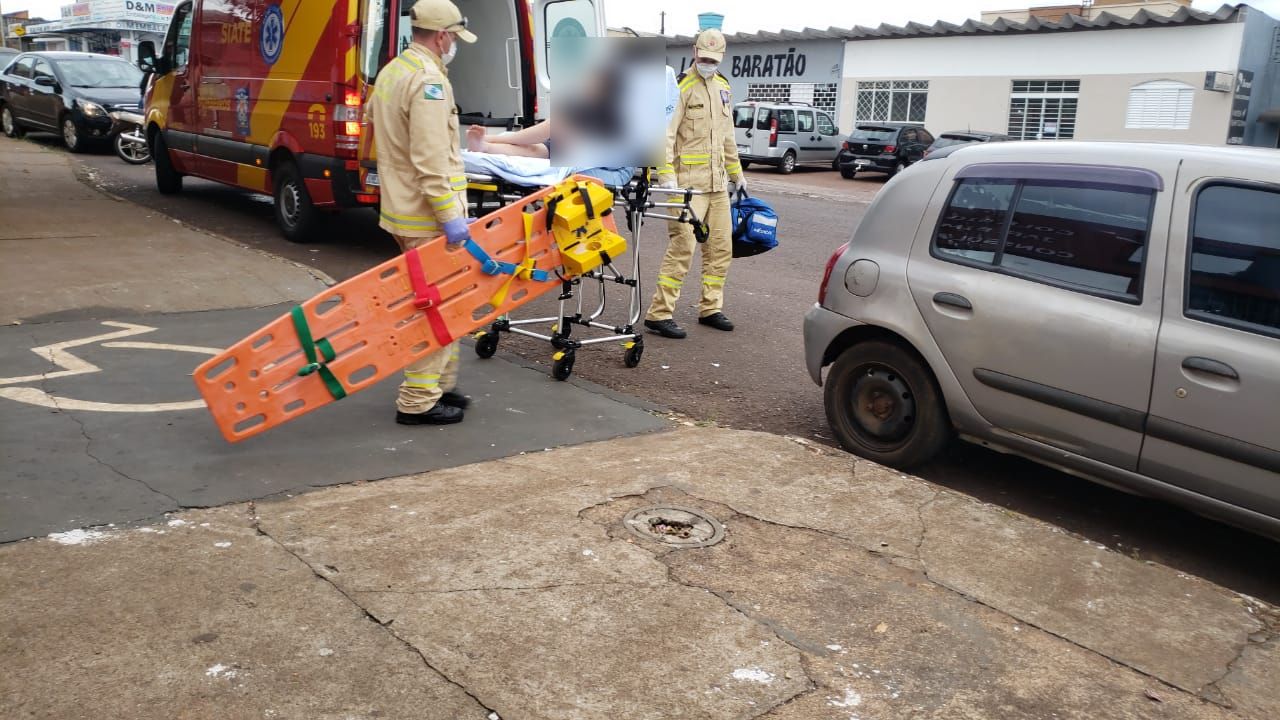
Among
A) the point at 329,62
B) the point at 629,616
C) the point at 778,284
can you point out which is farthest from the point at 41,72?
the point at 629,616

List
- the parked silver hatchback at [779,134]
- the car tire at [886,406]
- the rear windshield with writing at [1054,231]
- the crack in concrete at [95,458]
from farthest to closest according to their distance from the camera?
1. the parked silver hatchback at [779,134]
2. the car tire at [886,406]
3. the rear windshield with writing at [1054,231]
4. the crack in concrete at [95,458]

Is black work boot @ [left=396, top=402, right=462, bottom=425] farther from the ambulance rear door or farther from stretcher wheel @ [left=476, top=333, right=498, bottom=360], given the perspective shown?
the ambulance rear door

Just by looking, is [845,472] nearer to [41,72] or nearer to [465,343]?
[465,343]

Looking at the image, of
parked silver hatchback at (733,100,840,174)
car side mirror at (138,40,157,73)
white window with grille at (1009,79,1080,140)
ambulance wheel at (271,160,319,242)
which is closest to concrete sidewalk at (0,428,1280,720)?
ambulance wheel at (271,160,319,242)

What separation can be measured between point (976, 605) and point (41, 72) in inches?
772

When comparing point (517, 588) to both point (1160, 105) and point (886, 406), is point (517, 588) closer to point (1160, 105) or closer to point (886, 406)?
point (886, 406)

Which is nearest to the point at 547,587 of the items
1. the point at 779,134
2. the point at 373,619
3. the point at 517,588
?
the point at 517,588

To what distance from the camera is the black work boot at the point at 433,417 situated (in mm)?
5355

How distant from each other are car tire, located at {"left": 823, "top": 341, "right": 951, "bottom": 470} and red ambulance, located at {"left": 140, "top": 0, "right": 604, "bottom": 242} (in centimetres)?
536

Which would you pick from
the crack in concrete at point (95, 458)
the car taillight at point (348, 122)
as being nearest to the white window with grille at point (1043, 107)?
the car taillight at point (348, 122)

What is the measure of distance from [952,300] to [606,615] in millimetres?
2352

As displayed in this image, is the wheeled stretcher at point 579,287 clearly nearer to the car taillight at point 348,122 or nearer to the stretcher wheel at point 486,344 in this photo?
the stretcher wheel at point 486,344

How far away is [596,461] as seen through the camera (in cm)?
493

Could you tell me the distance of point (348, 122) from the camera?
9.40 m
